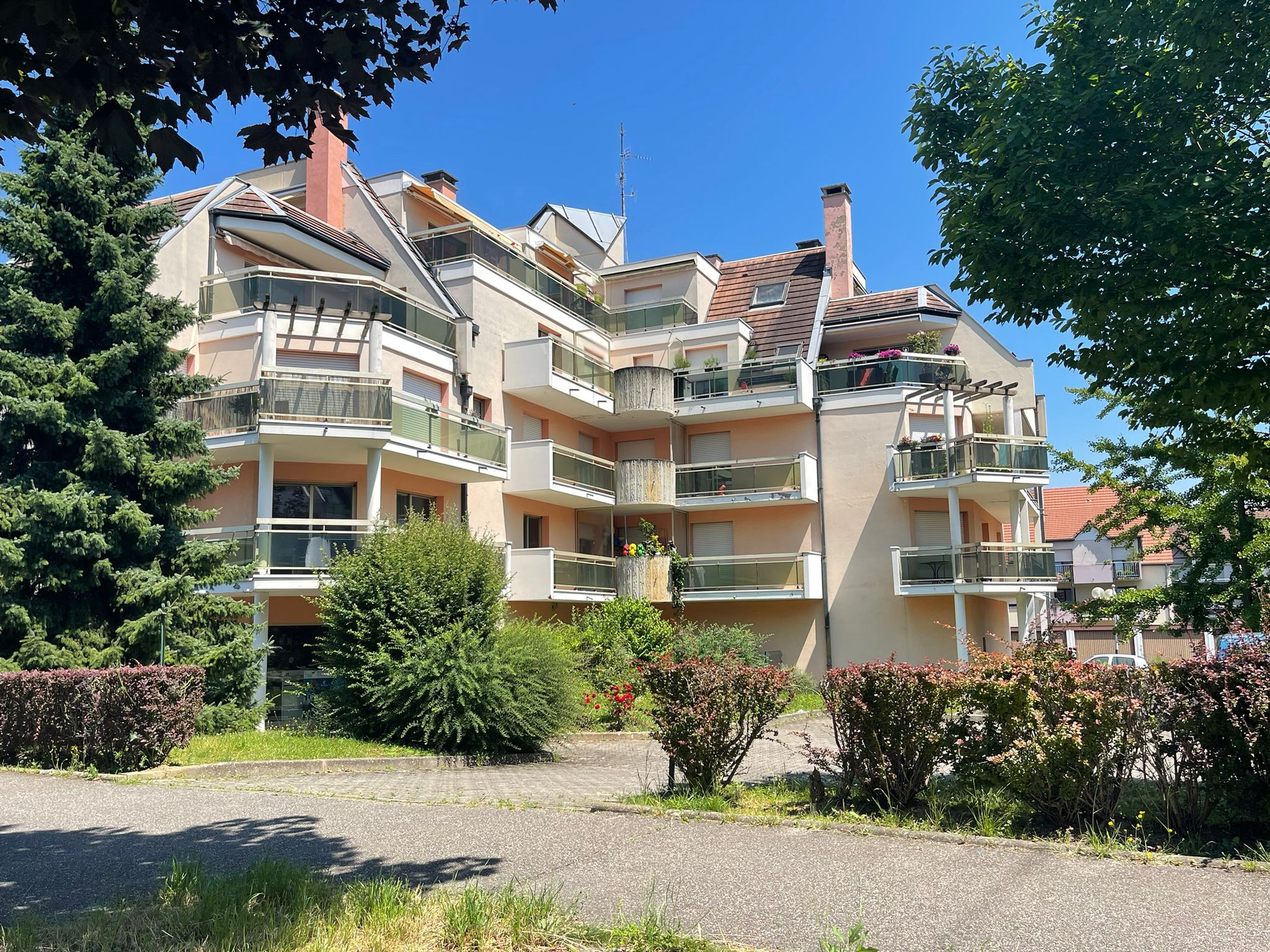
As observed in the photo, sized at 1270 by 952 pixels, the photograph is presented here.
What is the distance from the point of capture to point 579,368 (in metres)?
28.8

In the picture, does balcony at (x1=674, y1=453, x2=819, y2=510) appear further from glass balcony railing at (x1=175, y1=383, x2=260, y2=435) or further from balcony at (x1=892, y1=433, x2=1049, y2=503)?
glass balcony railing at (x1=175, y1=383, x2=260, y2=435)

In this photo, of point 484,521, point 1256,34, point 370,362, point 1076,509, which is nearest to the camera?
point 1256,34

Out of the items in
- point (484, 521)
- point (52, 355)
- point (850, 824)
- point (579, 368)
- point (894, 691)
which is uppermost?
point (579, 368)

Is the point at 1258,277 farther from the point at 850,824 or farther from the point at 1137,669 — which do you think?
the point at 850,824

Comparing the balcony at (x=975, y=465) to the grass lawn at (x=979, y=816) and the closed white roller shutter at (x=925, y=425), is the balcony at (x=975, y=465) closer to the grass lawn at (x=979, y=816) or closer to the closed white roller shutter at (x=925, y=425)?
the closed white roller shutter at (x=925, y=425)

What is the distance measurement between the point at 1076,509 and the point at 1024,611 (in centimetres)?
3342

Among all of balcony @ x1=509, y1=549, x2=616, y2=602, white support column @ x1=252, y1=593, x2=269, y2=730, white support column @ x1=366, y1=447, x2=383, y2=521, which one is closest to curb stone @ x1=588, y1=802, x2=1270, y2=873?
white support column @ x1=252, y1=593, x2=269, y2=730

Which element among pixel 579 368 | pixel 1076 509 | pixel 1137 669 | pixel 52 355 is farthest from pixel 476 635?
pixel 1076 509

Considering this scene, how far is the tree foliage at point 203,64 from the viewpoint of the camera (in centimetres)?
511

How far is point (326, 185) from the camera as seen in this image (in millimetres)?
26859

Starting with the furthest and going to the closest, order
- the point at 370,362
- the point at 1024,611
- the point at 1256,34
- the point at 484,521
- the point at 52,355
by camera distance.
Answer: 1. the point at 1024,611
2. the point at 484,521
3. the point at 370,362
4. the point at 52,355
5. the point at 1256,34

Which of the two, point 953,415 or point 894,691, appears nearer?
point 894,691

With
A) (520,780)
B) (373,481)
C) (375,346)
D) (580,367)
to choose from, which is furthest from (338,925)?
(580,367)

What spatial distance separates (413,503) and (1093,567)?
3521cm
